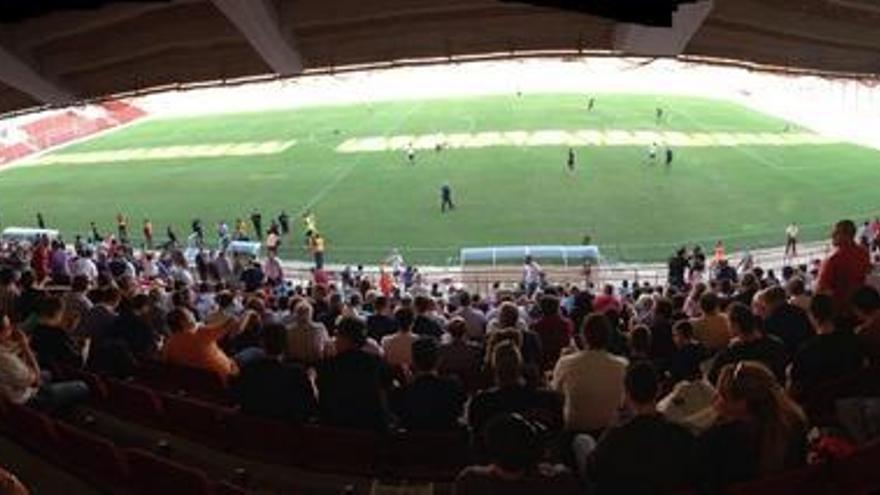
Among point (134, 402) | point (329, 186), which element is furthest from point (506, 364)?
point (329, 186)

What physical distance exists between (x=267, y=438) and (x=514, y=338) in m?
1.81

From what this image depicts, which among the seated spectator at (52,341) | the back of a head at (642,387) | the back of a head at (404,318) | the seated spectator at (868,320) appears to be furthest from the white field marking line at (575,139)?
the back of a head at (642,387)

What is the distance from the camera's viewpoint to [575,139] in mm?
53062

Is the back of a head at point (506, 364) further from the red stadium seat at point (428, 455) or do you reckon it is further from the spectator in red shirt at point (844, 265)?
the spectator in red shirt at point (844, 265)

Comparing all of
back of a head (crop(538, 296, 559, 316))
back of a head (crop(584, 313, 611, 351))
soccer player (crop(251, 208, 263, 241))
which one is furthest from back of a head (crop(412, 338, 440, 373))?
soccer player (crop(251, 208, 263, 241))

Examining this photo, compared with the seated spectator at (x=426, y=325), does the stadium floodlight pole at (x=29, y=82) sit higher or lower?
higher

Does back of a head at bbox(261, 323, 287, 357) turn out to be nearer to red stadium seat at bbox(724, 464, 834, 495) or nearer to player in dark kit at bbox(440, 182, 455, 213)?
red stadium seat at bbox(724, 464, 834, 495)

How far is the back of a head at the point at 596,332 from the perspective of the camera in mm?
6160

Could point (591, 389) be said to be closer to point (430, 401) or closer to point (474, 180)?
point (430, 401)

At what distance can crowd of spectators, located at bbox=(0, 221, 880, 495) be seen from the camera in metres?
4.46

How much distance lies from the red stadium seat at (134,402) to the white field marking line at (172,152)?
49.0 metres

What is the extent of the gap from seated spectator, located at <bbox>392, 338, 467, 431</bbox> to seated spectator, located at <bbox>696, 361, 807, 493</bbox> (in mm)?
1807

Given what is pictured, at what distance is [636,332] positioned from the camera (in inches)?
279

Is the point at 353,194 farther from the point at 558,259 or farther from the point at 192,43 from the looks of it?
the point at 192,43
